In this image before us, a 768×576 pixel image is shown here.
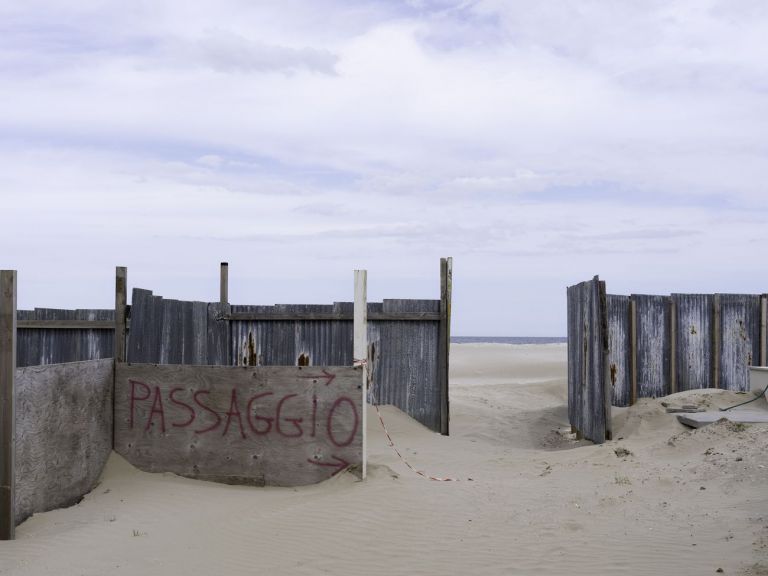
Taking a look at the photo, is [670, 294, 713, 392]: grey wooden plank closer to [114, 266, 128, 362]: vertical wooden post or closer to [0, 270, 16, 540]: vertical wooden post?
[114, 266, 128, 362]: vertical wooden post

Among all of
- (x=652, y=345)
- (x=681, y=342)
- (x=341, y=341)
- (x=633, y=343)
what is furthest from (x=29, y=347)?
(x=681, y=342)

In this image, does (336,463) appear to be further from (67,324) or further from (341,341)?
(67,324)

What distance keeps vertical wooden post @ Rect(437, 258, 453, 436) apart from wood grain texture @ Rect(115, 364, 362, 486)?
12.9 feet

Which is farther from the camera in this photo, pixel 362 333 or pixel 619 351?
pixel 619 351

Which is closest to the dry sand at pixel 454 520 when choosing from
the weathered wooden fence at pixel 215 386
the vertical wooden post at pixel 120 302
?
the weathered wooden fence at pixel 215 386

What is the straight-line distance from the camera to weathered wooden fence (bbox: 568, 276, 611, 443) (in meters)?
12.9

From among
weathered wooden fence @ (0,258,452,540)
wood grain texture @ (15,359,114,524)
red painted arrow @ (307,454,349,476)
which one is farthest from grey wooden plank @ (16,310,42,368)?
red painted arrow @ (307,454,349,476)

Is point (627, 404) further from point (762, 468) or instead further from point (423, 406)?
point (762, 468)

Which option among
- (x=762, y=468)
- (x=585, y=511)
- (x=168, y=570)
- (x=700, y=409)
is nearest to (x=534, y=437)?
(x=700, y=409)

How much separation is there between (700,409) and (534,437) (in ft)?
11.1

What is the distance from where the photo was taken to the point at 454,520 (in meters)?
8.11

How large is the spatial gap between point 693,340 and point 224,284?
796 centimetres

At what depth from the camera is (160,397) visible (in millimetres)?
10102

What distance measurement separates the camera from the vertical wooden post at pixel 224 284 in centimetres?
1352
